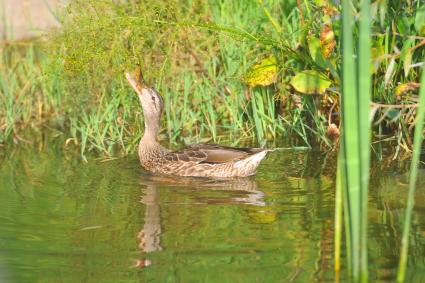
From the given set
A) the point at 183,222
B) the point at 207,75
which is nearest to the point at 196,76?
the point at 207,75

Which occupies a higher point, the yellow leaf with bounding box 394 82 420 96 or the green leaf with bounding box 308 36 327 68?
Result: the green leaf with bounding box 308 36 327 68

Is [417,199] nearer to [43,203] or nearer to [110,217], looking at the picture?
[110,217]

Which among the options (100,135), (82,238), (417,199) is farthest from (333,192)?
(100,135)

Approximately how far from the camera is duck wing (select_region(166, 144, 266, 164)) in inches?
326

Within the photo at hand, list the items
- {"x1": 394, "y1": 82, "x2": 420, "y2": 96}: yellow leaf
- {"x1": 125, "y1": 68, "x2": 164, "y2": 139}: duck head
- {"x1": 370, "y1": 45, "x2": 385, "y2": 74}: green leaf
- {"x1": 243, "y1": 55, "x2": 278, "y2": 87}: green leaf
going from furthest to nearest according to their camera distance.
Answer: {"x1": 125, "y1": 68, "x2": 164, "y2": 139}: duck head, {"x1": 243, "y1": 55, "x2": 278, "y2": 87}: green leaf, {"x1": 394, "y1": 82, "x2": 420, "y2": 96}: yellow leaf, {"x1": 370, "y1": 45, "x2": 385, "y2": 74}: green leaf

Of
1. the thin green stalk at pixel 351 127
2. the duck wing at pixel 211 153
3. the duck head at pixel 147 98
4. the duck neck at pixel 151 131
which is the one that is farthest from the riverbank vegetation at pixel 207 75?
the thin green stalk at pixel 351 127

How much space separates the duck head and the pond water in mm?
485

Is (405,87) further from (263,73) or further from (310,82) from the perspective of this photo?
(263,73)

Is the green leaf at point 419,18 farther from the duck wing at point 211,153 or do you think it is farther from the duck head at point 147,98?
the duck head at point 147,98

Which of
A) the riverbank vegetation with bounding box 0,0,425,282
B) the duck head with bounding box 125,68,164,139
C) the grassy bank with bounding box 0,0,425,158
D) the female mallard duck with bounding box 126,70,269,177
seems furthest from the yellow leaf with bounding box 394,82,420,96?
the duck head with bounding box 125,68,164,139

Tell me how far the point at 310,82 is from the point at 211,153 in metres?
1.00

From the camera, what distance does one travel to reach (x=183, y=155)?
8.59 m

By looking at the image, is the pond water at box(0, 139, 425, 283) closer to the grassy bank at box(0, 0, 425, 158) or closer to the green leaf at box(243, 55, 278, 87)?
the grassy bank at box(0, 0, 425, 158)

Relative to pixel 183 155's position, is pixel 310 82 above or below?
above
